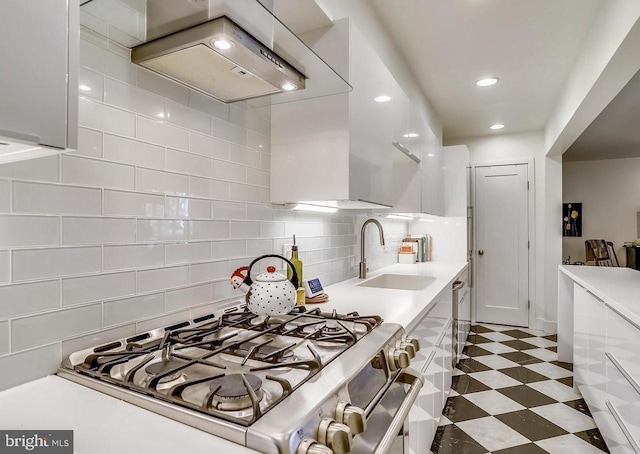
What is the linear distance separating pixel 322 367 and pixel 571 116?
3.11 m

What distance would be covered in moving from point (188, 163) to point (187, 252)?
301 millimetres

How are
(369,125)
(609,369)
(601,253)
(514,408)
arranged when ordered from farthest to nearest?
(601,253)
(514,408)
(609,369)
(369,125)

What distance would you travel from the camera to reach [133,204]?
1.05 metres

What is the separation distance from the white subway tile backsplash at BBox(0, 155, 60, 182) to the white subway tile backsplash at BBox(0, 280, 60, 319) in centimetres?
24

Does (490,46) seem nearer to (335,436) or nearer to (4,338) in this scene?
(335,436)

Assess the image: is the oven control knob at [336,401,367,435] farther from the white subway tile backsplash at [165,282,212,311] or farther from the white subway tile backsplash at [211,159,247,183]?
the white subway tile backsplash at [211,159,247,183]

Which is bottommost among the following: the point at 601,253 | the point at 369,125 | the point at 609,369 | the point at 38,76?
the point at 609,369

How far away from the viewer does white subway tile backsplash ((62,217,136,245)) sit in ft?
2.94

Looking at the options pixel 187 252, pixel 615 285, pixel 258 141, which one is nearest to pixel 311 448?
pixel 187 252

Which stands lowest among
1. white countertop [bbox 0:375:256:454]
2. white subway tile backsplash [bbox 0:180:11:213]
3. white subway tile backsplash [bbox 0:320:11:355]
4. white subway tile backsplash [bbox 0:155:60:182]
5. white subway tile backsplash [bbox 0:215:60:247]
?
white countertop [bbox 0:375:256:454]

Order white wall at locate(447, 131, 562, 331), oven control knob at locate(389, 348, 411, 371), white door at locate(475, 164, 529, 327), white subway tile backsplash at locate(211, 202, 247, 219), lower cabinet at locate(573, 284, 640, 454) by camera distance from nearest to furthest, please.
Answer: oven control knob at locate(389, 348, 411, 371) < white subway tile backsplash at locate(211, 202, 247, 219) < lower cabinet at locate(573, 284, 640, 454) < white wall at locate(447, 131, 562, 331) < white door at locate(475, 164, 529, 327)

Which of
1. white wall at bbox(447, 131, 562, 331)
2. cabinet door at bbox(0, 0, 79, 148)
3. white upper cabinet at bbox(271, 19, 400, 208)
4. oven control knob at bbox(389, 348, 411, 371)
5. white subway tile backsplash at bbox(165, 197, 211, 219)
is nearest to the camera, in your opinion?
cabinet door at bbox(0, 0, 79, 148)

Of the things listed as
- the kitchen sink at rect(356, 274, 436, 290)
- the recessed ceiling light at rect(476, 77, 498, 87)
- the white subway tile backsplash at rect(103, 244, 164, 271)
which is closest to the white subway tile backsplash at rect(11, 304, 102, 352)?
the white subway tile backsplash at rect(103, 244, 164, 271)

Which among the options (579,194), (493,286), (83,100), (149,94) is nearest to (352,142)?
(149,94)
